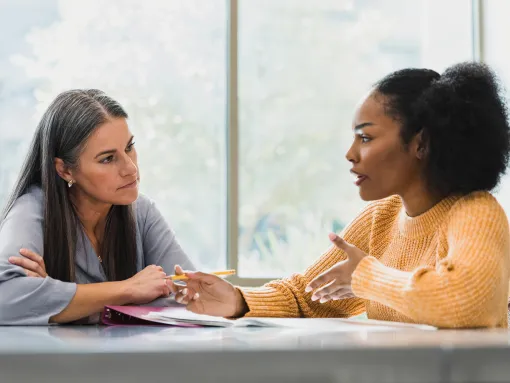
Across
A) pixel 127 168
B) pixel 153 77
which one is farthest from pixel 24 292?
pixel 153 77

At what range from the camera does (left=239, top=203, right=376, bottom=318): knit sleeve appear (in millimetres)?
1672

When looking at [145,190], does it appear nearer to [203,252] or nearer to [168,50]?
[203,252]

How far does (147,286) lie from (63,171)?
45cm

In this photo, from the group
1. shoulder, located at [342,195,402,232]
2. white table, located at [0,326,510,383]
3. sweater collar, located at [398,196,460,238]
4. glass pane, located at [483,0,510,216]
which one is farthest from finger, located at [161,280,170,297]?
glass pane, located at [483,0,510,216]

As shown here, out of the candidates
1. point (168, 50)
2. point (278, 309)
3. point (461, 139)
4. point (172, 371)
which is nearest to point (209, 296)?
point (278, 309)

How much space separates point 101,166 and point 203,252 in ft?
4.82

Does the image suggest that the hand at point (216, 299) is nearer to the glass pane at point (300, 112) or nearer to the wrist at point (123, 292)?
the wrist at point (123, 292)

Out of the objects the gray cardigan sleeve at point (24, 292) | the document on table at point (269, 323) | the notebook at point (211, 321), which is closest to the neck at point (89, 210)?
the gray cardigan sleeve at point (24, 292)

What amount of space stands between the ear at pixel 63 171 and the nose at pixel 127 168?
139mm

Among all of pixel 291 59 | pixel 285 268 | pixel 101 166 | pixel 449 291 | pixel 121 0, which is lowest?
pixel 285 268

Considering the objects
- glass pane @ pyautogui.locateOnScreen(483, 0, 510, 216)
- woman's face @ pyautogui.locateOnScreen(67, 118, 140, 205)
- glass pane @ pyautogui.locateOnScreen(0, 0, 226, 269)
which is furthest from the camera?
glass pane @ pyautogui.locateOnScreen(483, 0, 510, 216)

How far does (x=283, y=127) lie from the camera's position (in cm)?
346

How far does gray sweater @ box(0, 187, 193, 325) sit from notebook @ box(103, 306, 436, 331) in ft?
0.45

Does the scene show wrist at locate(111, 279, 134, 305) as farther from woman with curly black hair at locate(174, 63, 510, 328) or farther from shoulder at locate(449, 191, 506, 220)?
shoulder at locate(449, 191, 506, 220)
